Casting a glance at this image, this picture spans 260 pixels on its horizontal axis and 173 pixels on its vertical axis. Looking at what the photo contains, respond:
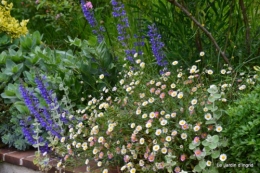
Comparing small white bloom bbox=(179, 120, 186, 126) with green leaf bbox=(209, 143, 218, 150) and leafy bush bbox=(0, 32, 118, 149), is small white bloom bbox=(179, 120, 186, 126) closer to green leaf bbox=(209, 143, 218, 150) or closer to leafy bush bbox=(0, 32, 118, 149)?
green leaf bbox=(209, 143, 218, 150)

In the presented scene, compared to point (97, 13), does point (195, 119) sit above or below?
below

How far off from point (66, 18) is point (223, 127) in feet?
12.8

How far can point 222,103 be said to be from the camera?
2.46m

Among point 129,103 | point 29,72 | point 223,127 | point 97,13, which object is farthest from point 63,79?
point 97,13

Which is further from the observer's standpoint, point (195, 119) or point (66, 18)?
point (66, 18)

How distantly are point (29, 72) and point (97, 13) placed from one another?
7.21 feet

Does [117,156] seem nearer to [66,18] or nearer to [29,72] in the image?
[29,72]

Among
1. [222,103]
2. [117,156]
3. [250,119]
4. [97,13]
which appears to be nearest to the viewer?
[250,119]

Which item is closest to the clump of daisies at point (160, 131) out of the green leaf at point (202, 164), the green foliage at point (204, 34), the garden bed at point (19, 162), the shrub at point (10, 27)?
the green leaf at point (202, 164)

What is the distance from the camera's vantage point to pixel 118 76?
137 inches

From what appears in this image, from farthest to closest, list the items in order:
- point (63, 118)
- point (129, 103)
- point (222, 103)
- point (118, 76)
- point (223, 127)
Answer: point (118, 76) < point (63, 118) < point (129, 103) < point (222, 103) < point (223, 127)

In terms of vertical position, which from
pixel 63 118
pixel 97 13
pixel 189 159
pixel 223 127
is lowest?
pixel 189 159

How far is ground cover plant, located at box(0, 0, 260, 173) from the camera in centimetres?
229

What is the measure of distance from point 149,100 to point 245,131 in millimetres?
670
